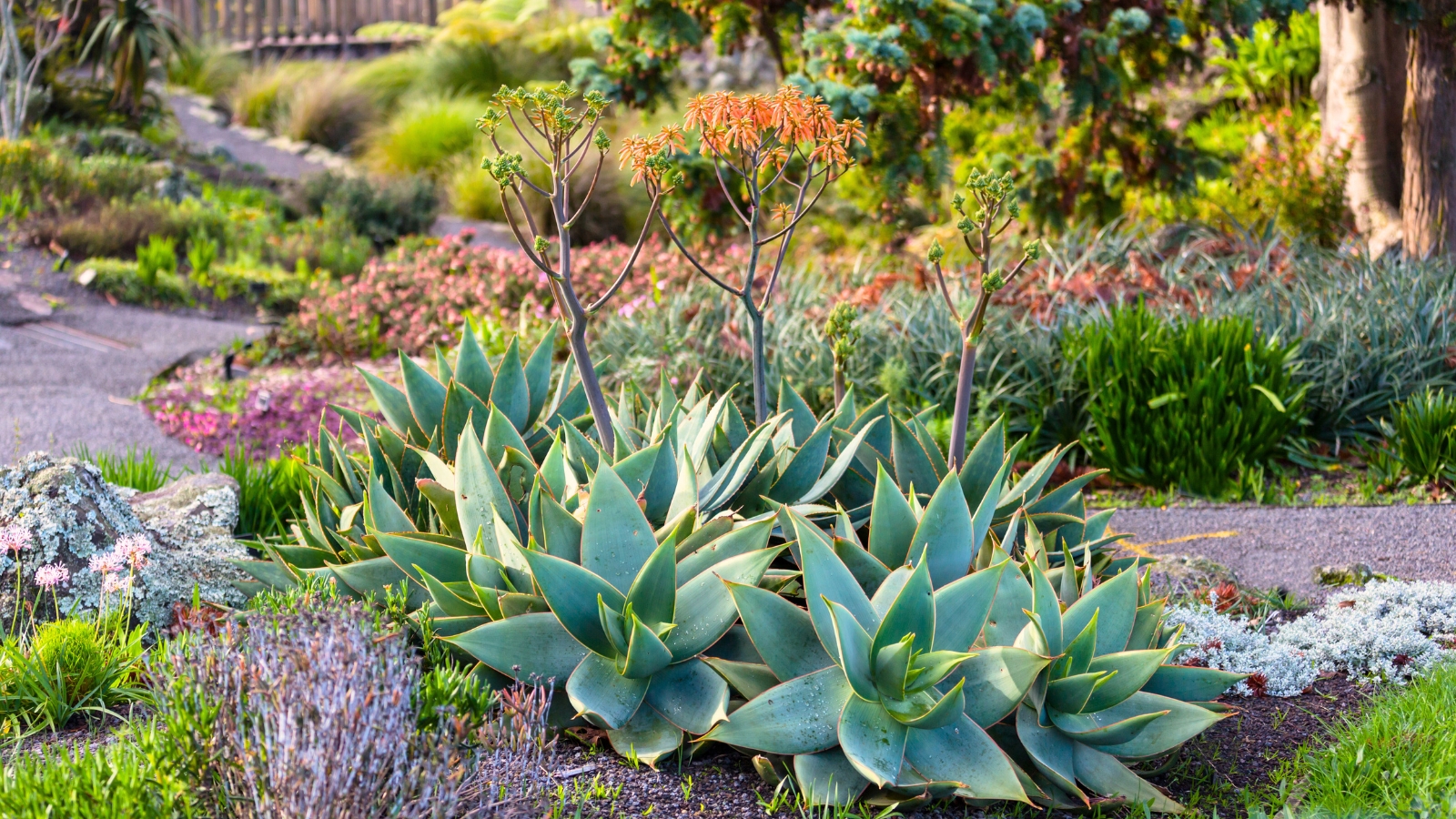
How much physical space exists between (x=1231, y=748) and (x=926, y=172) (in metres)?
4.75

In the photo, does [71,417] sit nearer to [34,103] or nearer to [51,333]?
[51,333]

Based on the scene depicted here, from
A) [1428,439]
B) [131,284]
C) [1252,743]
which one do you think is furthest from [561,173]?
[131,284]

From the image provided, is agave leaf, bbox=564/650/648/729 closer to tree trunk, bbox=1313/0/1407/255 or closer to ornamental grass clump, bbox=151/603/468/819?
ornamental grass clump, bbox=151/603/468/819

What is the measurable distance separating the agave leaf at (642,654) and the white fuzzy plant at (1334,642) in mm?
1384

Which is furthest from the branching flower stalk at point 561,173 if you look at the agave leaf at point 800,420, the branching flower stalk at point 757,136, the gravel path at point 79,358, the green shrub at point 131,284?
the green shrub at point 131,284

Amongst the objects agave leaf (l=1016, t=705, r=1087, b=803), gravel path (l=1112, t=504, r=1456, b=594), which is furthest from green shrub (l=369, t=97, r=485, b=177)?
agave leaf (l=1016, t=705, r=1087, b=803)

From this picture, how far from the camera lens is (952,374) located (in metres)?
5.54

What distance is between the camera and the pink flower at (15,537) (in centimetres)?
273

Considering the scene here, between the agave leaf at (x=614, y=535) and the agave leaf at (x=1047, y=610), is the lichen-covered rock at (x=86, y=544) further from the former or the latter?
the agave leaf at (x=1047, y=610)

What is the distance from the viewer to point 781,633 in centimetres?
216

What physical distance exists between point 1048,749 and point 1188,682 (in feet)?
1.26

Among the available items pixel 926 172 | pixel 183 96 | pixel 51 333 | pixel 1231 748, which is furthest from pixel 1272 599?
pixel 183 96

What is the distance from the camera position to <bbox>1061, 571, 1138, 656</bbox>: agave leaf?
2.25 m

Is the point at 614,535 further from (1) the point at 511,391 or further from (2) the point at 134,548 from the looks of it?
(2) the point at 134,548
